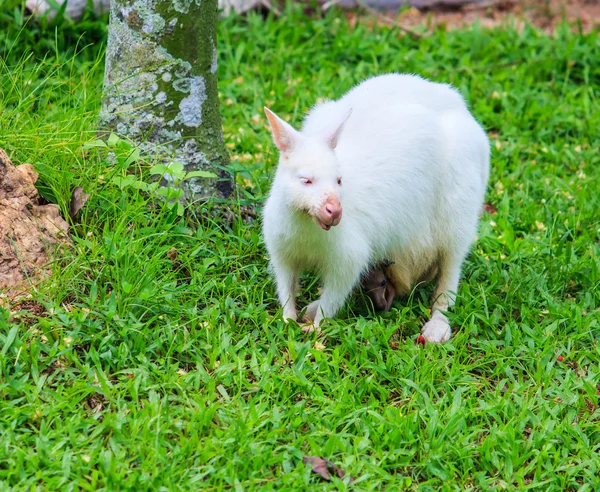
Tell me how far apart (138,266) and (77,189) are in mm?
650

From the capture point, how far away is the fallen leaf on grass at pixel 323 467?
335cm

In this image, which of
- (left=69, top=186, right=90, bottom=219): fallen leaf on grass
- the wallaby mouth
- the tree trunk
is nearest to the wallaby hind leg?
the wallaby mouth

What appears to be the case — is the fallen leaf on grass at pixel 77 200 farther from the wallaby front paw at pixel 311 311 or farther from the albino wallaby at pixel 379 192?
the wallaby front paw at pixel 311 311

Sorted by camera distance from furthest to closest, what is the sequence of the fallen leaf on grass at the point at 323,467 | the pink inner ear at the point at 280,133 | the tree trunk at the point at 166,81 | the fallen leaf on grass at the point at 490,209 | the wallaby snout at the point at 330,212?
the fallen leaf on grass at the point at 490,209
the tree trunk at the point at 166,81
the pink inner ear at the point at 280,133
the wallaby snout at the point at 330,212
the fallen leaf on grass at the point at 323,467

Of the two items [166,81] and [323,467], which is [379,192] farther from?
[323,467]

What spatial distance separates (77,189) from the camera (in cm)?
445

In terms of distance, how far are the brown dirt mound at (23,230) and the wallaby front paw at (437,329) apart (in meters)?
2.01

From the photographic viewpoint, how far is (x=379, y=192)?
4258mm

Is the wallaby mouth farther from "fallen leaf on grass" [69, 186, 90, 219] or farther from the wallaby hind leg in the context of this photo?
"fallen leaf on grass" [69, 186, 90, 219]

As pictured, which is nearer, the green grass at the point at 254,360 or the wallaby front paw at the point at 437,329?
the green grass at the point at 254,360

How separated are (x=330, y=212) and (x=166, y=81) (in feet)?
4.93

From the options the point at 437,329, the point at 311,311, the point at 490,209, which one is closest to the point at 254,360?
the point at 311,311

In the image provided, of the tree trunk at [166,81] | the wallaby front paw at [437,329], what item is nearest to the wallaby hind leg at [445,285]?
the wallaby front paw at [437,329]

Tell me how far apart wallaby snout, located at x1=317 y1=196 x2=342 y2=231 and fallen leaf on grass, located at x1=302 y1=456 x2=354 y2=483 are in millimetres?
1057
